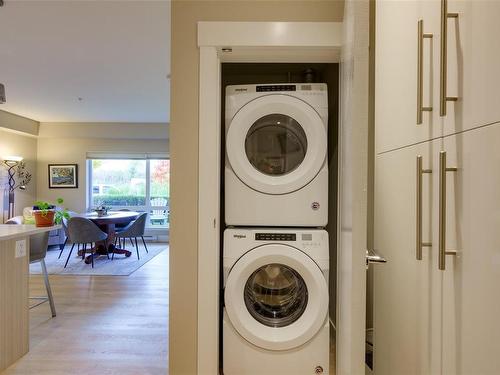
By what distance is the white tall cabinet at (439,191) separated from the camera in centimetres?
70

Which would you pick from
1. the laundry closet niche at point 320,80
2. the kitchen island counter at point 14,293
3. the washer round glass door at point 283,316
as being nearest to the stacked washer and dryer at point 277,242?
the washer round glass door at point 283,316

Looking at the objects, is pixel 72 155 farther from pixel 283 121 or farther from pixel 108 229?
pixel 283 121

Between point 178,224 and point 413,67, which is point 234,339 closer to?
point 178,224

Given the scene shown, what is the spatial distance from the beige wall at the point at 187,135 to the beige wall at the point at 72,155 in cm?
512

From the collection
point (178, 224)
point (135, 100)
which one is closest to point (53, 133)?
point (135, 100)

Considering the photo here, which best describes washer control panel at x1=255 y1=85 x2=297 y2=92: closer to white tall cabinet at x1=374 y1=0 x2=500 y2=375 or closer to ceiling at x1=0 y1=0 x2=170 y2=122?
white tall cabinet at x1=374 y1=0 x2=500 y2=375

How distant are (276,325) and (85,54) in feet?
10.3

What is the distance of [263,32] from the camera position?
5.08ft

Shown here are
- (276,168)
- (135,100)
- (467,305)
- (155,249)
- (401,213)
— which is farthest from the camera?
(155,249)

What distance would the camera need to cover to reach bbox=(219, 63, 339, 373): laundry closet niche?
209cm

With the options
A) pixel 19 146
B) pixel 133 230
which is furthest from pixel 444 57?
pixel 19 146

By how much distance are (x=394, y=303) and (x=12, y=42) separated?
3.69 meters

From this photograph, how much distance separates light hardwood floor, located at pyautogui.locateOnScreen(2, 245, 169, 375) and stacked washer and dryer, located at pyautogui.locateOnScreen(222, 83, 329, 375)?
730mm

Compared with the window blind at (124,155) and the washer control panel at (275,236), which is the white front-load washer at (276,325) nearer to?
the washer control panel at (275,236)
